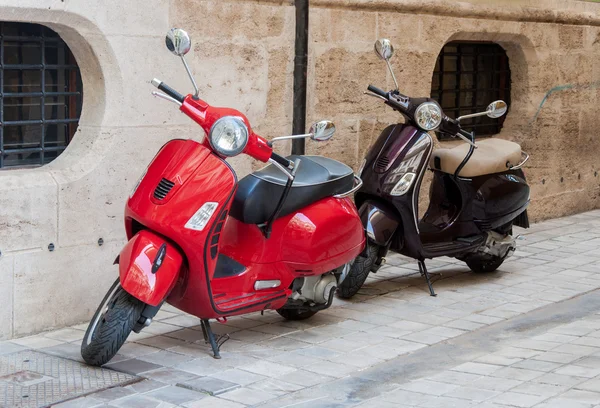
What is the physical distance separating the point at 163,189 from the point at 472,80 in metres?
5.27

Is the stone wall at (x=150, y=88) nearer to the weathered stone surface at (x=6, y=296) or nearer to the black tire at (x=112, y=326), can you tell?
the weathered stone surface at (x=6, y=296)

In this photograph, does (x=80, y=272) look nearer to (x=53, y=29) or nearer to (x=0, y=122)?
(x=0, y=122)

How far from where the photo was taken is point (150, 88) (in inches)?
248

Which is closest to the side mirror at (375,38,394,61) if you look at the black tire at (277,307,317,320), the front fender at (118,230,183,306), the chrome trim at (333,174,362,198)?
the chrome trim at (333,174,362,198)

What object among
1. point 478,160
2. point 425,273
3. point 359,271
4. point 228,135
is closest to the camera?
point 228,135

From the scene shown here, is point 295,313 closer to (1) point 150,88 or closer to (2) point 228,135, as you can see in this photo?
(2) point 228,135

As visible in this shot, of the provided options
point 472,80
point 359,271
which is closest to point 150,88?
point 359,271

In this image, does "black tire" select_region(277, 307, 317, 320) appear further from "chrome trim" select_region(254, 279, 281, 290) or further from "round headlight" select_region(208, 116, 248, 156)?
"round headlight" select_region(208, 116, 248, 156)

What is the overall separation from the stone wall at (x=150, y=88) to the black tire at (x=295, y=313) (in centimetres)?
106

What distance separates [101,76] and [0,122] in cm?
64

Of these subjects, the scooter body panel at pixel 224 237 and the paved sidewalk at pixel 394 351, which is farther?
the scooter body panel at pixel 224 237

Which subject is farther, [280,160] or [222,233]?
[222,233]

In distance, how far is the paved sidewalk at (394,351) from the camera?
15.8ft

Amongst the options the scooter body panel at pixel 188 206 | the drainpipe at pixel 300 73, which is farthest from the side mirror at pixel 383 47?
the scooter body panel at pixel 188 206
